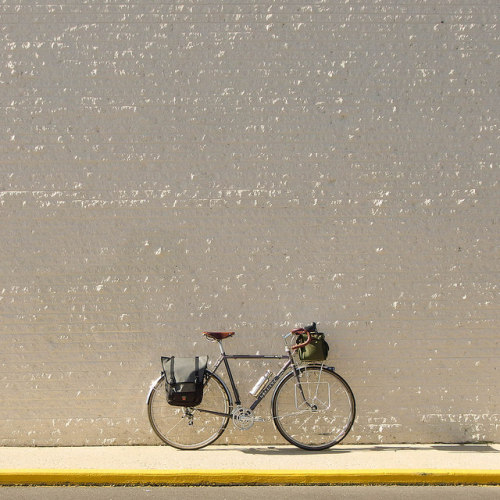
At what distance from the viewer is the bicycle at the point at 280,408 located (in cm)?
691

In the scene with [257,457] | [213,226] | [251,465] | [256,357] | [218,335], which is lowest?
[251,465]

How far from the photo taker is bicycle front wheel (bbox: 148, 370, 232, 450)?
691 cm

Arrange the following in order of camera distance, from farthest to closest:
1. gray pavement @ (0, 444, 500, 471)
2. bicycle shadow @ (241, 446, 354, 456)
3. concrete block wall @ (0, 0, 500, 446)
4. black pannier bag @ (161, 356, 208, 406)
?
concrete block wall @ (0, 0, 500, 446) < bicycle shadow @ (241, 446, 354, 456) < black pannier bag @ (161, 356, 208, 406) < gray pavement @ (0, 444, 500, 471)

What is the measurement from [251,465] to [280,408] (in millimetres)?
871

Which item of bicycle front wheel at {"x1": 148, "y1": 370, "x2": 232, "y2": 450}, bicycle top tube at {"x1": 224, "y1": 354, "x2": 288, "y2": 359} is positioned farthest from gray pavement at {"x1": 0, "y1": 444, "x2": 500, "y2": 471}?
bicycle top tube at {"x1": 224, "y1": 354, "x2": 288, "y2": 359}

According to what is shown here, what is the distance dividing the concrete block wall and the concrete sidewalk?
12.1 inches

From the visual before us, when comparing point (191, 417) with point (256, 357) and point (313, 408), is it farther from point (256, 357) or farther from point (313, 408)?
point (313, 408)

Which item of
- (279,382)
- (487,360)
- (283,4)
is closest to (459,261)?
(487,360)

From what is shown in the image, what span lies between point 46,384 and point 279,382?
2.21m

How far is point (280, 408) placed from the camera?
705 cm

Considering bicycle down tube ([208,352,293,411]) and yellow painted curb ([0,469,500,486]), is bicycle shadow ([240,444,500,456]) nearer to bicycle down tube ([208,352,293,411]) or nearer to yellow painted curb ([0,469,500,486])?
bicycle down tube ([208,352,293,411])

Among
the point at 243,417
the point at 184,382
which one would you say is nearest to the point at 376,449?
the point at 243,417

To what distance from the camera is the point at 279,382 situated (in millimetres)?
6945

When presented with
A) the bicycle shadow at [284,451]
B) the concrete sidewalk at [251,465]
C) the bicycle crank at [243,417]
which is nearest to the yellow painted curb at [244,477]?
the concrete sidewalk at [251,465]
